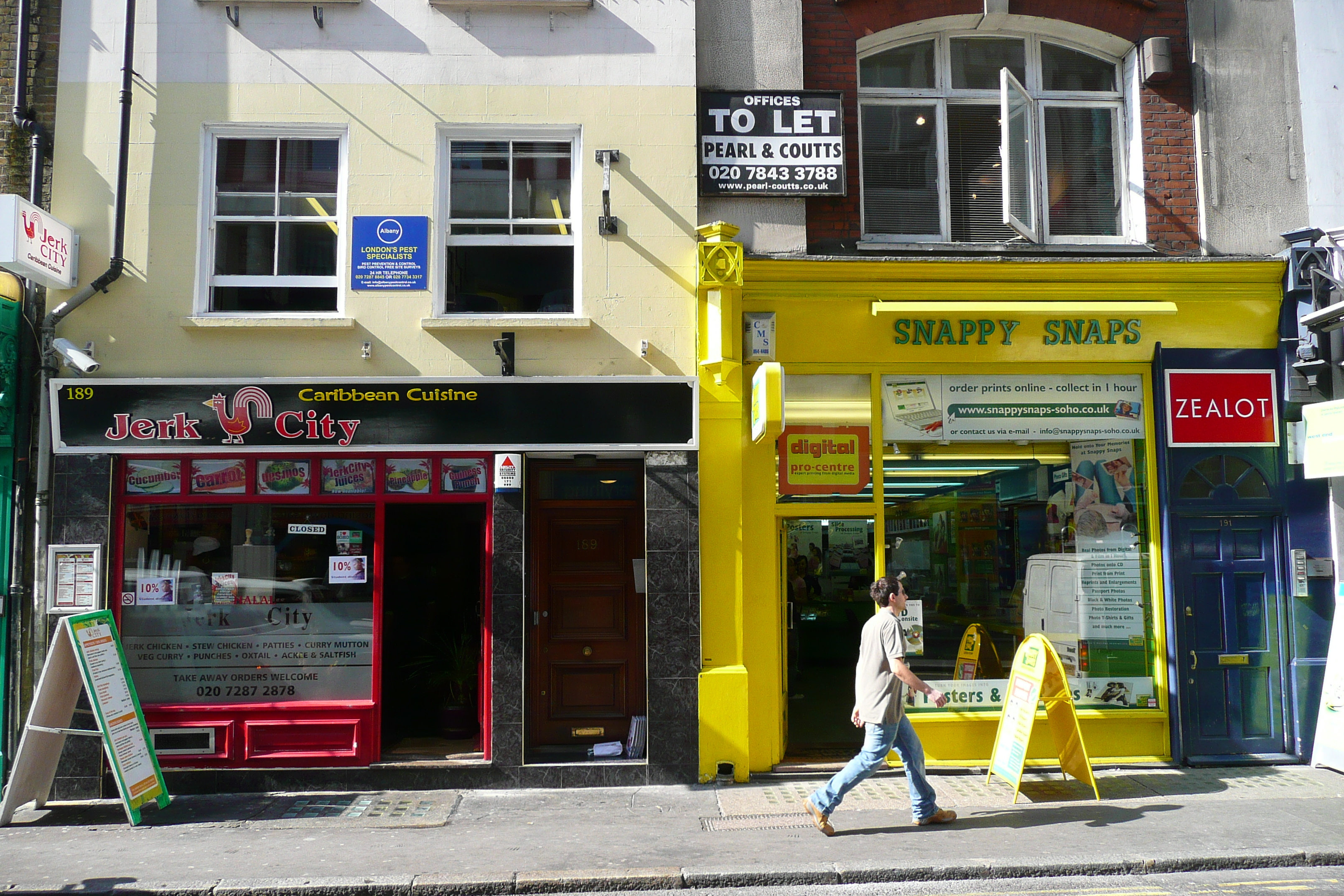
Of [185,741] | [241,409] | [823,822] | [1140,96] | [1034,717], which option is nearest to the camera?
[823,822]

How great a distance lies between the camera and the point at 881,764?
269 inches

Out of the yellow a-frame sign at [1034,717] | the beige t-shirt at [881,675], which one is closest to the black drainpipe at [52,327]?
the beige t-shirt at [881,675]

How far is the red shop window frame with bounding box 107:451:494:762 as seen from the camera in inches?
322

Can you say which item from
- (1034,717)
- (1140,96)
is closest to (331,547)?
(1034,717)

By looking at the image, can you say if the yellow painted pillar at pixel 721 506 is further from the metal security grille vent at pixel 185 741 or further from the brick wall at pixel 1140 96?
the metal security grille vent at pixel 185 741

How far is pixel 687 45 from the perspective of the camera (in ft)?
28.6

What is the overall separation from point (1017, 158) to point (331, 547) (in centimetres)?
718

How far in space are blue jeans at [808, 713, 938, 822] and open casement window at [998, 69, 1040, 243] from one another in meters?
4.61

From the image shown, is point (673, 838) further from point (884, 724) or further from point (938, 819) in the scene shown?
point (938, 819)

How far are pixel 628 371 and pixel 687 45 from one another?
3.07 meters

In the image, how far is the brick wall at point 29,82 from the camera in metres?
8.35

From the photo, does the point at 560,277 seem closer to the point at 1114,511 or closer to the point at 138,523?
the point at 138,523

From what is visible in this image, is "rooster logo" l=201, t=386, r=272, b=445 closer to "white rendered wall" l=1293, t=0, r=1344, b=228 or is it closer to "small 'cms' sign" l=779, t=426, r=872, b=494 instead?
"small 'cms' sign" l=779, t=426, r=872, b=494

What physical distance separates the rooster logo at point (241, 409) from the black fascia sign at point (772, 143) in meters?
4.32
